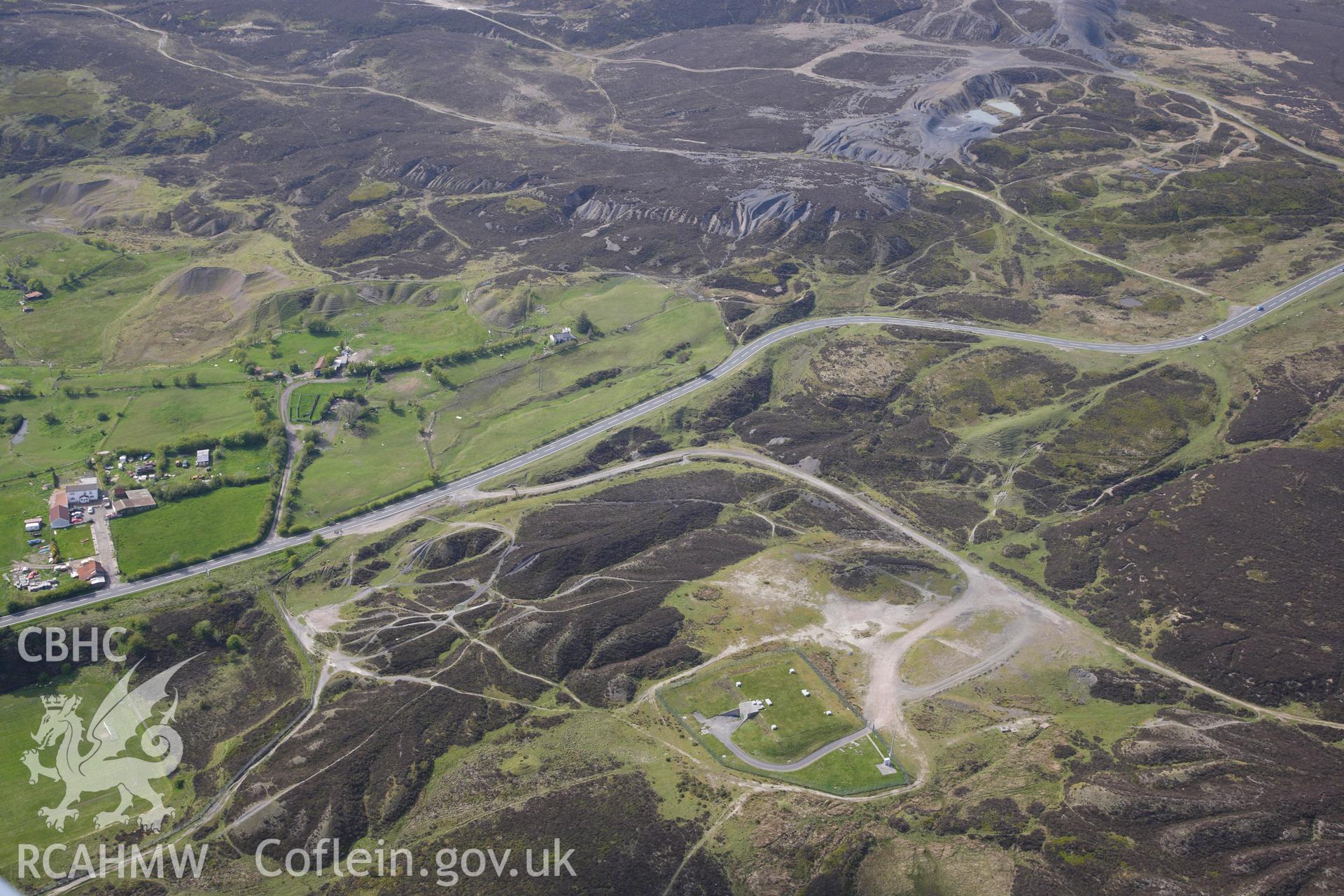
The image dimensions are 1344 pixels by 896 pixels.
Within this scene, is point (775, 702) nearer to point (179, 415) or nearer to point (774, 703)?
point (774, 703)

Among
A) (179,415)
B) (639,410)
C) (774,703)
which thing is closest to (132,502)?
(179,415)

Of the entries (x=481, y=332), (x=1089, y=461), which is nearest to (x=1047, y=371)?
(x=1089, y=461)

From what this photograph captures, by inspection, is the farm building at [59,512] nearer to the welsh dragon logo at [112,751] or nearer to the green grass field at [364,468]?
the green grass field at [364,468]

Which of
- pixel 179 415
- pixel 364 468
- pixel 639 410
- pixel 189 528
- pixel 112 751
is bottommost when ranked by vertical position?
pixel 112 751

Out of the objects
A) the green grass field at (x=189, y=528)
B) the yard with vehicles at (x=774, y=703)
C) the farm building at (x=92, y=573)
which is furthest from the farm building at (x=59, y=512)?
the yard with vehicles at (x=774, y=703)

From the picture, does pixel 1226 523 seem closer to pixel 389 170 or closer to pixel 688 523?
pixel 688 523

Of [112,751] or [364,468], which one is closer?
[112,751]

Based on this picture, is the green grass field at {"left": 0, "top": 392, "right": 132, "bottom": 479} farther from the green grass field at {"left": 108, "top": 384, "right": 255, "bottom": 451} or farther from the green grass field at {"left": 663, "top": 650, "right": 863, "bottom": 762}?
the green grass field at {"left": 663, "top": 650, "right": 863, "bottom": 762}
